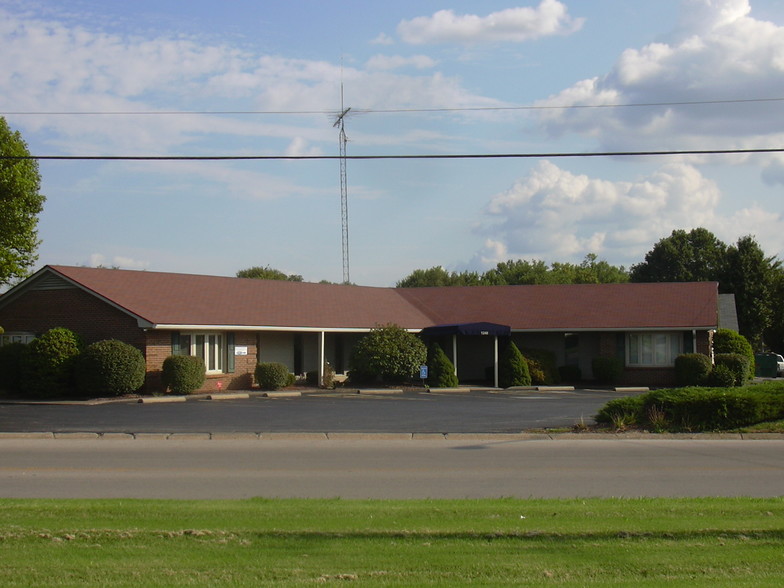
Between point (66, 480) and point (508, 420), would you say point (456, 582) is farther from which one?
point (508, 420)

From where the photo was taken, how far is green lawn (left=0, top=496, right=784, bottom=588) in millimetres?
6883

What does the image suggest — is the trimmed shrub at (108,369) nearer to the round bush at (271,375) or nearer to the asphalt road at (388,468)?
the round bush at (271,375)

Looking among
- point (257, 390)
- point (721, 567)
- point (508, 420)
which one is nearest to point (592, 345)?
point (257, 390)

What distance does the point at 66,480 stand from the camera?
1269cm

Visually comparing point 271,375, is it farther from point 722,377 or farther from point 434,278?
point 434,278

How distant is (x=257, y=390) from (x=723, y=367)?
18.8 meters

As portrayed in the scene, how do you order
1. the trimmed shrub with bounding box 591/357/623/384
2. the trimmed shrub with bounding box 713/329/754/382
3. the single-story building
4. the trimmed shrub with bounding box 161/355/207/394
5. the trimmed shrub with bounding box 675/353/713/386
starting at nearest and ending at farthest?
the trimmed shrub with bounding box 161/355/207/394 < the single-story building < the trimmed shrub with bounding box 675/353/713/386 < the trimmed shrub with bounding box 591/357/623/384 < the trimmed shrub with bounding box 713/329/754/382

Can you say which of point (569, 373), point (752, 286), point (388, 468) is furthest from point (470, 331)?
point (752, 286)

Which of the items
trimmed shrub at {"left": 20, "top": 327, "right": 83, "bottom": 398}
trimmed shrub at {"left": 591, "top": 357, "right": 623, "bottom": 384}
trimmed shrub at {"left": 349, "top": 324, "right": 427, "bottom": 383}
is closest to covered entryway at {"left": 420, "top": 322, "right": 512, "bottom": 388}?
trimmed shrub at {"left": 349, "top": 324, "right": 427, "bottom": 383}

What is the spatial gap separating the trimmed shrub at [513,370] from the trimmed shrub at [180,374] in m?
13.3

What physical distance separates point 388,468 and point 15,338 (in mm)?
22068

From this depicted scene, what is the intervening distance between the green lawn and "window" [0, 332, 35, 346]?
75.5 ft

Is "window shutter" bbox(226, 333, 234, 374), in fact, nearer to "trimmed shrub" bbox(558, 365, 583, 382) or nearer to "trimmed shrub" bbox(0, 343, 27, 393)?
"trimmed shrub" bbox(0, 343, 27, 393)

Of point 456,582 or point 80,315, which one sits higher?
point 80,315
